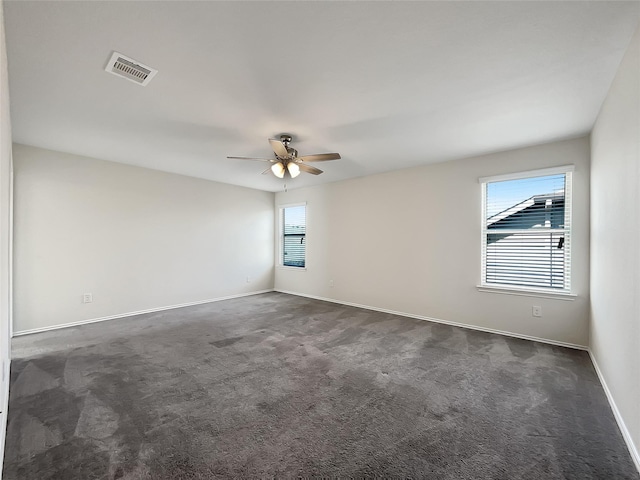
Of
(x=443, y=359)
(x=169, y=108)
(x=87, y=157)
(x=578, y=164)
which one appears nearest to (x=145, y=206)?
(x=87, y=157)

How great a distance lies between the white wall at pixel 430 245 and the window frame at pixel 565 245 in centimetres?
6

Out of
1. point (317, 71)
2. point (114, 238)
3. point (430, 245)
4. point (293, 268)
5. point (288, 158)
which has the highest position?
point (317, 71)

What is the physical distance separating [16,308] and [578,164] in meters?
7.24

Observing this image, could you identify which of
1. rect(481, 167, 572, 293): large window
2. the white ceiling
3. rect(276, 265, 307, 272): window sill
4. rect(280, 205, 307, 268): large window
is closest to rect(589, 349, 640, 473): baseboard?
rect(481, 167, 572, 293): large window

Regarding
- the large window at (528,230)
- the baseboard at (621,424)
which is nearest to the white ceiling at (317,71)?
the large window at (528,230)

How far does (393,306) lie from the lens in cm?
477

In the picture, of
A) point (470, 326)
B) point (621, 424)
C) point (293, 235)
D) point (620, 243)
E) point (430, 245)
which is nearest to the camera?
point (621, 424)

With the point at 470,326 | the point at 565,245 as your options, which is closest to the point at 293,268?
the point at 470,326

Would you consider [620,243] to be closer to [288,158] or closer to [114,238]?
[288,158]

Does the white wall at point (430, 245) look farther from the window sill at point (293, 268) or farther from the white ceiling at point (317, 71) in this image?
the white ceiling at point (317, 71)

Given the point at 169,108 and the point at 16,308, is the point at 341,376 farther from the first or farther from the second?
the point at 16,308

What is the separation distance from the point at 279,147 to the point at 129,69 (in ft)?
A: 4.51

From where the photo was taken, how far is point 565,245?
3.34 m

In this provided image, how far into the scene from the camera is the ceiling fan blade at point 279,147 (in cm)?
286
